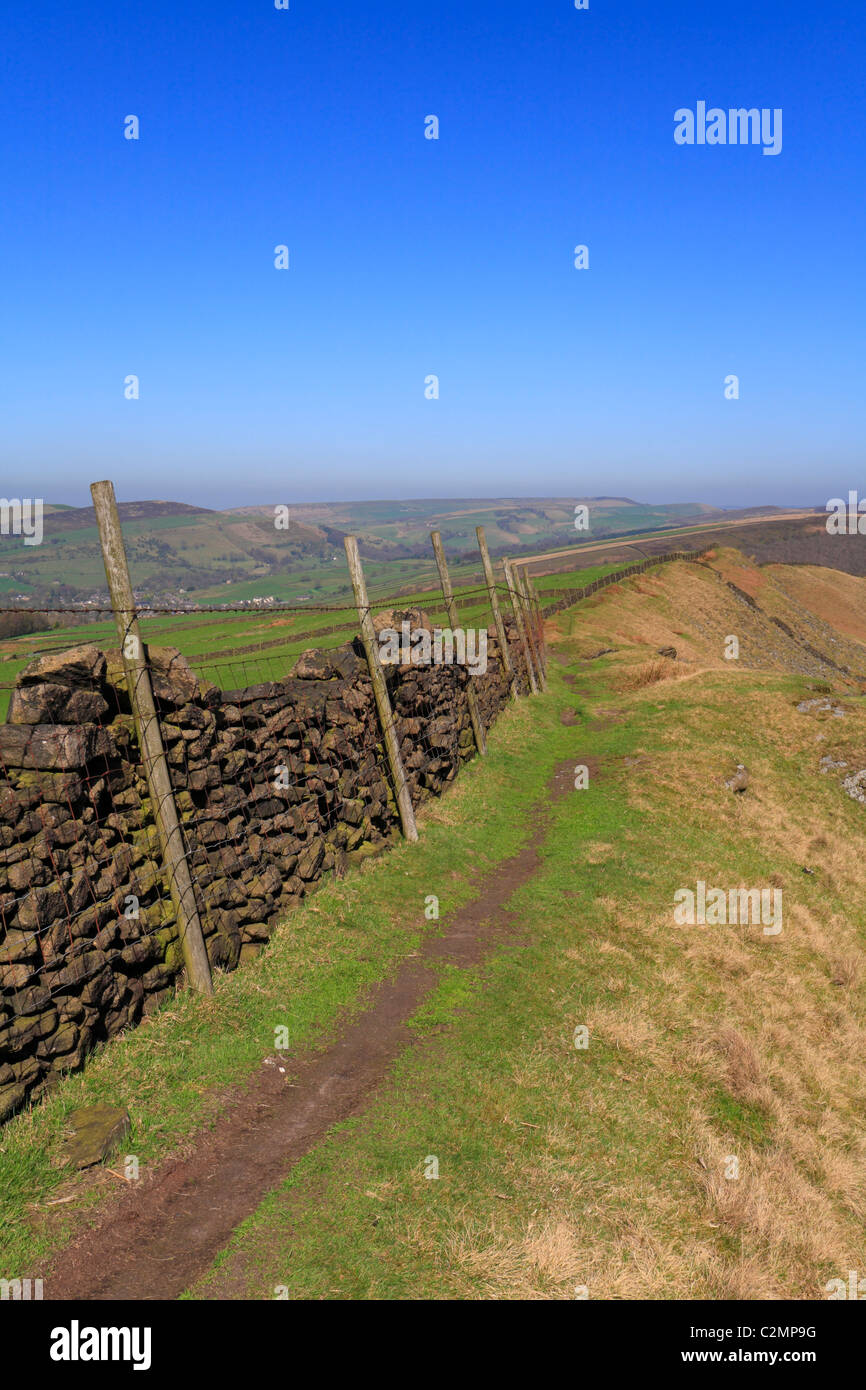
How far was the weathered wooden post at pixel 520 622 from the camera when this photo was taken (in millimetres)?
26594

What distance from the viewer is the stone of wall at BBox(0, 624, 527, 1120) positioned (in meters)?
6.79

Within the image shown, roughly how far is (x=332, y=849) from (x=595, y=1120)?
5.24 m

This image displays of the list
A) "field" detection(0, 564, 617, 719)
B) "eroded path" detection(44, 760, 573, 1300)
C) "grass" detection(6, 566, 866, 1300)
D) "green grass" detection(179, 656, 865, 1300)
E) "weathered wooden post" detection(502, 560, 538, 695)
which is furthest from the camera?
"field" detection(0, 564, 617, 719)

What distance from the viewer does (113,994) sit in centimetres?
744

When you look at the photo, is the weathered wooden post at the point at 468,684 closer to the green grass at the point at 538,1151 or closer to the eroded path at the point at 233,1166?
the green grass at the point at 538,1151

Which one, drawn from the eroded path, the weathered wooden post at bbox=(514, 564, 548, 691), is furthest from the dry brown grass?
the eroded path

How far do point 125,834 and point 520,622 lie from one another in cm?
1973

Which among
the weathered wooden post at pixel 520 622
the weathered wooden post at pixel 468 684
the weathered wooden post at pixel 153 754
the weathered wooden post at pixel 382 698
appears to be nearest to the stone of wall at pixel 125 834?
the weathered wooden post at pixel 153 754

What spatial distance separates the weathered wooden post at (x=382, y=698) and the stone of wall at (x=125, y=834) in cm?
125

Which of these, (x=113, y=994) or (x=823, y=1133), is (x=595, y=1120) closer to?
(x=823, y=1133)

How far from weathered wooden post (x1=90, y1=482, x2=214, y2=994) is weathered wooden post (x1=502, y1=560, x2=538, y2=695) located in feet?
63.2

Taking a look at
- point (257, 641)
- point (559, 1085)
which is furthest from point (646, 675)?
point (257, 641)

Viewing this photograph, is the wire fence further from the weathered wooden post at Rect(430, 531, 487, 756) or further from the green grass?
the weathered wooden post at Rect(430, 531, 487, 756)
